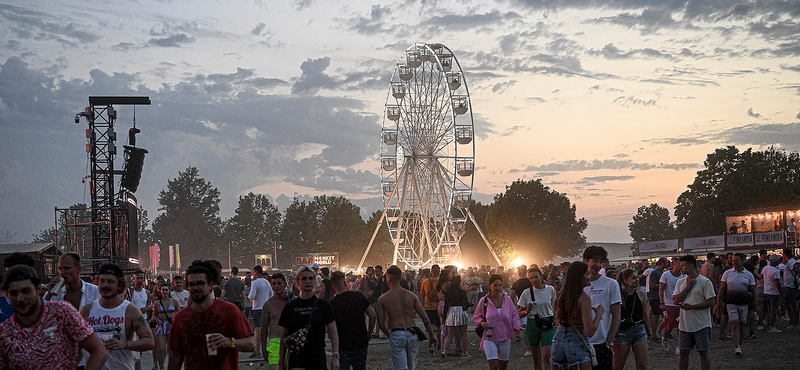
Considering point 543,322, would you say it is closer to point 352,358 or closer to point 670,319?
point 352,358

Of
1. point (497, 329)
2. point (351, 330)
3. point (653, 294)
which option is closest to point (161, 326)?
point (351, 330)

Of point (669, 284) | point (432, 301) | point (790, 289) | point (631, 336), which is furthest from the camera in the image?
point (790, 289)

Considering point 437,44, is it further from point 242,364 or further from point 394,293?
point 394,293

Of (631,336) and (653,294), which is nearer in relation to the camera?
(631,336)

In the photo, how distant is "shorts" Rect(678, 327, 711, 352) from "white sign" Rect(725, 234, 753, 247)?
52910 mm

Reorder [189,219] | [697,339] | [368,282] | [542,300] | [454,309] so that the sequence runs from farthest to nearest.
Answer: [189,219] < [368,282] < [454,309] < [542,300] < [697,339]

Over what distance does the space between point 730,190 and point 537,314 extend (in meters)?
76.0

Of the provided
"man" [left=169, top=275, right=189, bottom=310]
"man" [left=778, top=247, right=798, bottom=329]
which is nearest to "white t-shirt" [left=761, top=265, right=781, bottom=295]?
"man" [left=778, top=247, right=798, bottom=329]

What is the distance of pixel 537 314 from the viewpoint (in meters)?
12.5

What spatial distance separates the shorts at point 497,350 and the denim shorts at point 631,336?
179cm

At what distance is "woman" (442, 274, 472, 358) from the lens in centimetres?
1764

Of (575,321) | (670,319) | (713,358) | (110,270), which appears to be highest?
(110,270)

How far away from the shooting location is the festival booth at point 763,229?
5700 centimetres

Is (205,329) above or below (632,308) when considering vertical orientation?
above
